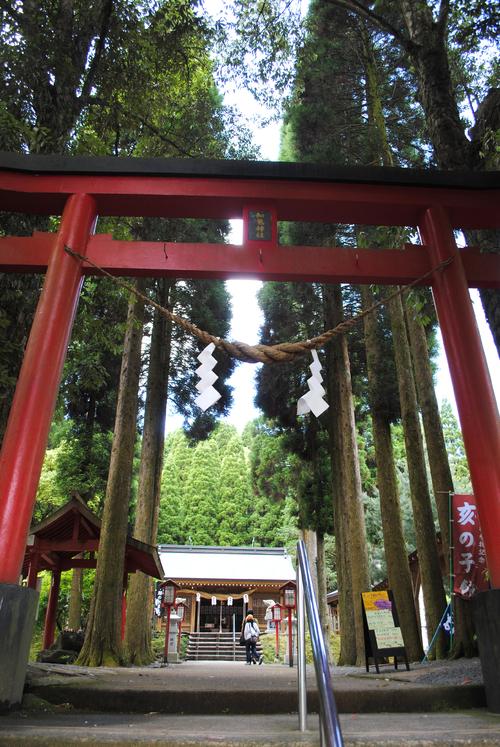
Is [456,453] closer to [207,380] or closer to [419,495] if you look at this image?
[419,495]

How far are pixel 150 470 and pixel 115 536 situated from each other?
2846 millimetres

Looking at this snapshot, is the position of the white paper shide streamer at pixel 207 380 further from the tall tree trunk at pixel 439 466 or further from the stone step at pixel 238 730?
the tall tree trunk at pixel 439 466

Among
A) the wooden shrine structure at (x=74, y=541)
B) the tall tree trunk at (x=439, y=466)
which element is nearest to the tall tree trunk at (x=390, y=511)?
the tall tree trunk at (x=439, y=466)

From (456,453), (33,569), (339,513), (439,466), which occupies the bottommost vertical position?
(33,569)

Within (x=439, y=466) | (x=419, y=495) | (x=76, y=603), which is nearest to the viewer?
(x=439, y=466)

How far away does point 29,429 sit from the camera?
11.5 feet

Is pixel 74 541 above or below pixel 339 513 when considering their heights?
below

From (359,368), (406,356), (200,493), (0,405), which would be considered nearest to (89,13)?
(0,405)

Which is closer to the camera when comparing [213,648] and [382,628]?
[382,628]

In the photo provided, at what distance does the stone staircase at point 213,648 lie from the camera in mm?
22391

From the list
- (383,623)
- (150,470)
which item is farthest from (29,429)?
(150,470)

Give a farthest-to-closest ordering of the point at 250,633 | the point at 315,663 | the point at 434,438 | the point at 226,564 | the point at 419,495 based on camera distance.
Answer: the point at 226,564, the point at 250,633, the point at 419,495, the point at 434,438, the point at 315,663

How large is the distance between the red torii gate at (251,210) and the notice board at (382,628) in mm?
3862

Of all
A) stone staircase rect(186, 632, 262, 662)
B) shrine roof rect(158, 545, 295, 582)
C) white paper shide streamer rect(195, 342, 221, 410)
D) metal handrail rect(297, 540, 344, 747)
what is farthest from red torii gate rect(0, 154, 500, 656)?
shrine roof rect(158, 545, 295, 582)
